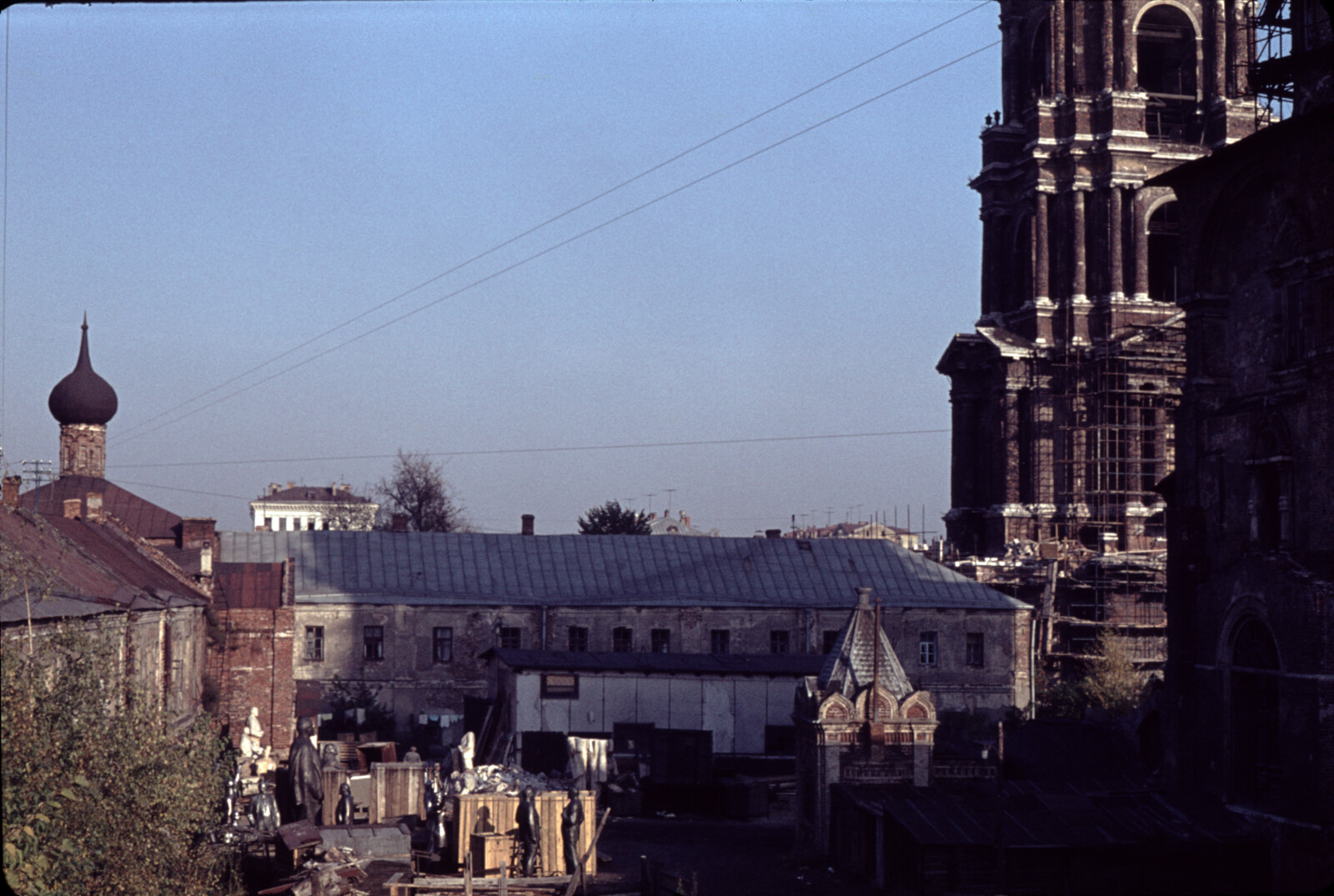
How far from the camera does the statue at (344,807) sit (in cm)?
2972

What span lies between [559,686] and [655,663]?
267 cm

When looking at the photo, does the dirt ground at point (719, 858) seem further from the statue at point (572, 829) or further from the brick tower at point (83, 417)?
the brick tower at point (83, 417)

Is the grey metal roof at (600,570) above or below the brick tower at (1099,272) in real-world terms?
below

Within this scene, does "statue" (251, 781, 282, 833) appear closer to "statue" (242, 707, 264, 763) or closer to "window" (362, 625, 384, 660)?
"statue" (242, 707, 264, 763)

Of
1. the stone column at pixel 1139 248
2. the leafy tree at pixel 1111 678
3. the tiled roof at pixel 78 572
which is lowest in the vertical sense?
the leafy tree at pixel 1111 678

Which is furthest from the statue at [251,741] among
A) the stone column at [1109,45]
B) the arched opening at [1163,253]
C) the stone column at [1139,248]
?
the stone column at [1109,45]

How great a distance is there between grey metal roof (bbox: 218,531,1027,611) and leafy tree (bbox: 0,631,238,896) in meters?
30.9

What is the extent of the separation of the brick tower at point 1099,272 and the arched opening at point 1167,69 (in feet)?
0.31

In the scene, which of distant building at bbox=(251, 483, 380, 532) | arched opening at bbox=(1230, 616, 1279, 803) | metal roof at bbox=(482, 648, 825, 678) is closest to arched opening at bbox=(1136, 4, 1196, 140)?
metal roof at bbox=(482, 648, 825, 678)

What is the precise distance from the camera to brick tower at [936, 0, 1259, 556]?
54188 millimetres

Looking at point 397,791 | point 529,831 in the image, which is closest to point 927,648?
point 397,791

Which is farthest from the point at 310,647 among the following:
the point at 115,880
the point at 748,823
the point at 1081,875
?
the point at 115,880

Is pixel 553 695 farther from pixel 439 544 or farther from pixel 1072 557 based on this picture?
pixel 1072 557

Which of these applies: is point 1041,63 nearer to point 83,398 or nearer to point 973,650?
point 973,650
